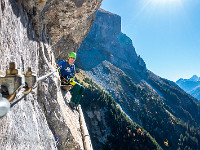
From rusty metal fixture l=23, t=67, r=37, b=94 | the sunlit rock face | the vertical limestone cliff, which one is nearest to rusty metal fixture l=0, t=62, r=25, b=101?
rusty metal fixture l=23, t=67, r=37, b=94

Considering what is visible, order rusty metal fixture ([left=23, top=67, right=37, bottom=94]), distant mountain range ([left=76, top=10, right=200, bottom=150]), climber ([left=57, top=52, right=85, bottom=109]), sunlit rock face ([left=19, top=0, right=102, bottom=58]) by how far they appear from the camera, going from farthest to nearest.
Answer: distant mountain range ([left=76, top=10, right=200, bottom=150]), climber ([left=57, top=52, right=85, bottom=109]), sunlit rock face ([left=19, top=0, right=102, bottom=58]), rusty metal fixture ([left=23, top=67, right=37, bottom=94])

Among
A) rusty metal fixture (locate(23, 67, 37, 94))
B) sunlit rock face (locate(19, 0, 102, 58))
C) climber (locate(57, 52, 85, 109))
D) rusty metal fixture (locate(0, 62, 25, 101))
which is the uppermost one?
sunlit rock face (locate(19, 0, 102, 58))

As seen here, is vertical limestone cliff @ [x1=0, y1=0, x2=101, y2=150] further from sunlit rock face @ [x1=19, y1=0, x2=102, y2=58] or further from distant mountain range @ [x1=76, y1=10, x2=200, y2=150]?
distant mountain range @ [x1=76, y1=10, x2=200, y2=150]

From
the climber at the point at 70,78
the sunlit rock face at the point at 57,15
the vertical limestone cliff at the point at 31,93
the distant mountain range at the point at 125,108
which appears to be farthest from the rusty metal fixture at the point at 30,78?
the distant mountain range at the point at 125,108

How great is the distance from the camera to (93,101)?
274 ft

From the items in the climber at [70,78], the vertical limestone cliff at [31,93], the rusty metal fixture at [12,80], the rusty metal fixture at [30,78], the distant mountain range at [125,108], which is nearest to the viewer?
the rusty metal fixture at [12,80]

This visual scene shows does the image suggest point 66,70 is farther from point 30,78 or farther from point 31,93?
point 30,78

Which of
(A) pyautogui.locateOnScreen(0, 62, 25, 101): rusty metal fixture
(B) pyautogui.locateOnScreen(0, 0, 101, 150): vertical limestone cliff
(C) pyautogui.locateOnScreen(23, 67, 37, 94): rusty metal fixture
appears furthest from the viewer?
(B) pyautogui.locateOnScreen(0, 0, 101, 150): vertical limestone cliff

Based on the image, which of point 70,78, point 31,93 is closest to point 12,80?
point 31,93

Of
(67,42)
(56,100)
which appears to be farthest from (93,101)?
(56,100)

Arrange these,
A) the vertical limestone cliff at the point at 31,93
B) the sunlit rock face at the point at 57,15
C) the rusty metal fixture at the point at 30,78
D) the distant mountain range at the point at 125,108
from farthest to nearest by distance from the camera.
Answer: the distant mountain range at the point at 125,108
the sunlit rock face at the point at 57,15
the vertical limestone cliff at the point at 31,93
the rusty metal fixture at the point at 30,78

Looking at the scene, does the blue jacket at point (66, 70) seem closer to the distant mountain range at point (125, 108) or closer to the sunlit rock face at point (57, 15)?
the sunlit rock face at point (57, 15)

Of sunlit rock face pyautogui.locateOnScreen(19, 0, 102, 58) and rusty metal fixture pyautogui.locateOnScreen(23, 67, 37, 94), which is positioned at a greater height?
sunlit rock face pyautogui.locateOnScreen(19, 0, 102, 58)

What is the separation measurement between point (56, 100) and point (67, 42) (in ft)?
25.2
